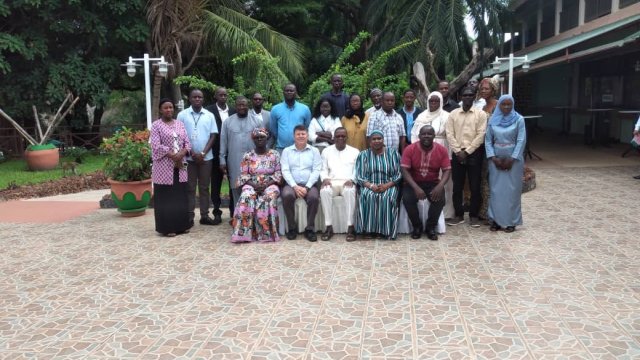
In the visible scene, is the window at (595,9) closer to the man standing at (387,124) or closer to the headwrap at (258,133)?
the man standing at (387,124)

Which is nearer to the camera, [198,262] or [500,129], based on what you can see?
[198,262]

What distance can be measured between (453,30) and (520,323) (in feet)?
38.0

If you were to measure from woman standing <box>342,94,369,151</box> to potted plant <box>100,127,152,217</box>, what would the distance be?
296 centimetres

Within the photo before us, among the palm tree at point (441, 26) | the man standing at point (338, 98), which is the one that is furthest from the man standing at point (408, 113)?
the palm tree at point (441, 26)

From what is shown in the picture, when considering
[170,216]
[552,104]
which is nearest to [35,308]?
[170,216]

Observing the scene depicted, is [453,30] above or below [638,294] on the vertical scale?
above

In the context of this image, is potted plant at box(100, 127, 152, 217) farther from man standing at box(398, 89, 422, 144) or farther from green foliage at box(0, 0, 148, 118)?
green foliage at box(0, 0, 148, 118)

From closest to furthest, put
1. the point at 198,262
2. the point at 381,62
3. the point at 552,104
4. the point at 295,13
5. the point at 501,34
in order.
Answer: the point at 198,262 < the point at 381,62 < the point at 501,34 < the point at 295,13 < the point at 552,104

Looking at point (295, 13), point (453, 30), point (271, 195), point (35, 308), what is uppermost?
point (295, 13)

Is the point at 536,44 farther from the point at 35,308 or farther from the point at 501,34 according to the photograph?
the point at 35,308

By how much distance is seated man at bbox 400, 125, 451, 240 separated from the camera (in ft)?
20.1

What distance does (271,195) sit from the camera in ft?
20.6

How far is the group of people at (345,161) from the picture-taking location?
6.20 metres

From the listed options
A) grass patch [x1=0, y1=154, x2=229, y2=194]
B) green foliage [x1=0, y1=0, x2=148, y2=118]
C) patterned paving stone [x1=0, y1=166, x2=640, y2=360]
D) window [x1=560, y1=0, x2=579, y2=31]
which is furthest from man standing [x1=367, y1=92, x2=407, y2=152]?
window [x1=560, y1=0, x2=579, y2=31]
